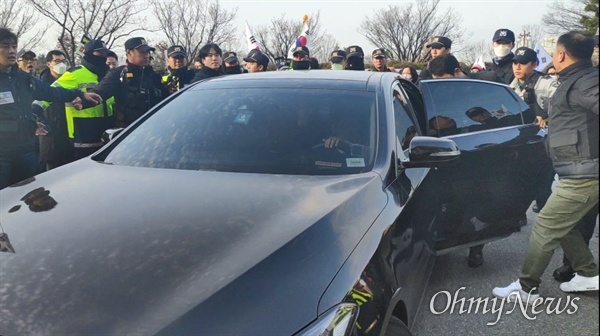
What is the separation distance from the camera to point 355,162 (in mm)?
2561

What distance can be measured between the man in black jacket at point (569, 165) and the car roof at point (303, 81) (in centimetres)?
101

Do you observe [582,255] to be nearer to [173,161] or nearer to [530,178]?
[530,178]

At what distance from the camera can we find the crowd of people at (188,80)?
9.97ft

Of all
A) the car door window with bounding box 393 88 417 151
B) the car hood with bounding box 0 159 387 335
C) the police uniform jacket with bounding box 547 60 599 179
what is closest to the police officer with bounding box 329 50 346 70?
the car door window with bounding box 393 88 417 151

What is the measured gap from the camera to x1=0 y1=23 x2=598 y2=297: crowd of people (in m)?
3.04

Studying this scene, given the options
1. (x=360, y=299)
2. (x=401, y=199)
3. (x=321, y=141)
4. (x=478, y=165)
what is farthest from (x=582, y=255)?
(x=360, y=299)

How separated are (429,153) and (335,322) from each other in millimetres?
1374

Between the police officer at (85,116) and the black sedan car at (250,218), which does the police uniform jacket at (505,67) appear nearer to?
the black sedan car at (250,218)

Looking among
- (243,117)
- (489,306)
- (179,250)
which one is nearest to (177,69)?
(243,117)

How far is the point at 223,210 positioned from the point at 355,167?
753 mm

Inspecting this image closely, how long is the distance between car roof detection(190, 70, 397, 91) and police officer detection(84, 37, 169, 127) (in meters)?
2.42

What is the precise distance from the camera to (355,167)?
2.53 m

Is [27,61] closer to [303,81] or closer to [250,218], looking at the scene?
[303,81]

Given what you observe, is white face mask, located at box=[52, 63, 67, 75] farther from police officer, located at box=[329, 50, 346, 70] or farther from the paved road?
the paved road
